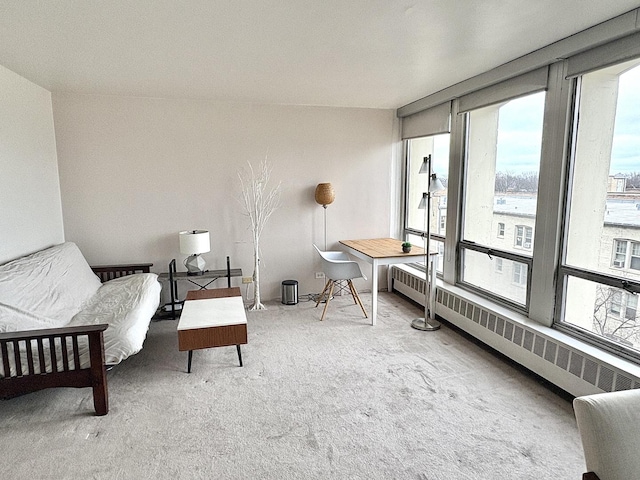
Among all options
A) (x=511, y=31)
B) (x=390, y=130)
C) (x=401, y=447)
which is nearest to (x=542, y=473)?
(x=401, y=447)

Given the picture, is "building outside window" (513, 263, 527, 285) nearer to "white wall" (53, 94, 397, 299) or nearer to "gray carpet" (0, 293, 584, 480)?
"gray carpet" (0, 293, 584, 480)

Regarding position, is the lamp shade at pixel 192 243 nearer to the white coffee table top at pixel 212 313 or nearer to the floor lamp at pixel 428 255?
the white coffee table top at pixel 212 313

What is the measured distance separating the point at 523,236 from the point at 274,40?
2.44m

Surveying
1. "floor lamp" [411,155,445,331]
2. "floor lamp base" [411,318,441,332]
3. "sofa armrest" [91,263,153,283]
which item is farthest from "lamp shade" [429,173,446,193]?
"sofa armrest" [91,263,153,283]

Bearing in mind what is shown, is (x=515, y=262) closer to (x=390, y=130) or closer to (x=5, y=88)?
(x=390, y=130)

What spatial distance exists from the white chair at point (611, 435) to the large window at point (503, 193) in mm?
1975

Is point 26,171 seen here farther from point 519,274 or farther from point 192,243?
point 519,274

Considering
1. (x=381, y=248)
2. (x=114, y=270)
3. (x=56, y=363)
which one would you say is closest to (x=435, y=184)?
(x=381, y=248)

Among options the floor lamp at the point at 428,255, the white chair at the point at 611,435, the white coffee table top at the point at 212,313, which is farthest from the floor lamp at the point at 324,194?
the white chair at the point at 611,435

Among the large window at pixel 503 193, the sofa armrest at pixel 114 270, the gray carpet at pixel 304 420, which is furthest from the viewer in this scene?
the sofa armrest at pixel 114 270

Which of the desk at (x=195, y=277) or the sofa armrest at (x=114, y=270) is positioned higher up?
the sofa armrest at (x=114, y=270)

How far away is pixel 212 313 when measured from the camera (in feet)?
10.4

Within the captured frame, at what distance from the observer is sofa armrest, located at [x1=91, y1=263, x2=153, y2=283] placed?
4.09m

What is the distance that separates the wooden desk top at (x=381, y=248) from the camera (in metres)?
3.93
